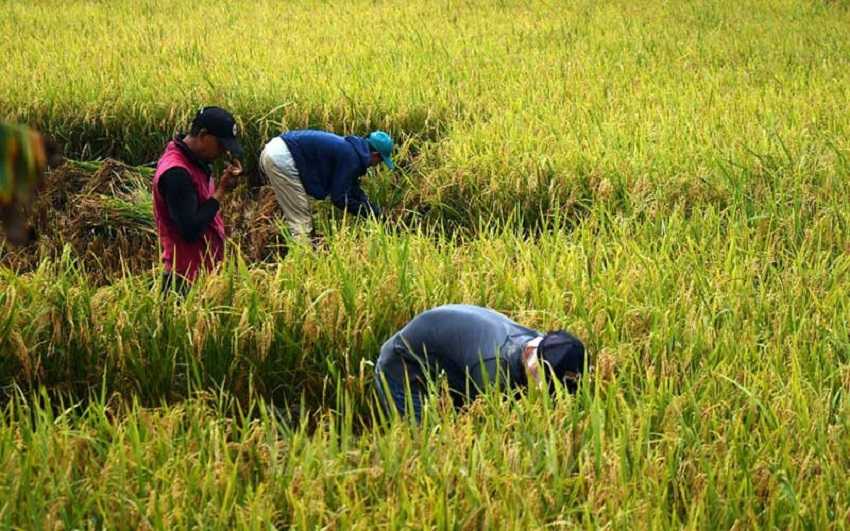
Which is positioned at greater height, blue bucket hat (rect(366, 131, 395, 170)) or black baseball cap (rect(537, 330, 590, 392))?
blue bucket hat (rect(366, 131, 395, 170))

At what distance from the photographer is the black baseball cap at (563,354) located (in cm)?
320

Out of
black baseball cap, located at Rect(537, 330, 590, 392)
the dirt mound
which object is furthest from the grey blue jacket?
the dirt mound

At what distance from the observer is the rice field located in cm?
279

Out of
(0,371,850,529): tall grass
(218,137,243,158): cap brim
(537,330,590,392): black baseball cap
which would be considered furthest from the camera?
(218,137,243,158): cap brim

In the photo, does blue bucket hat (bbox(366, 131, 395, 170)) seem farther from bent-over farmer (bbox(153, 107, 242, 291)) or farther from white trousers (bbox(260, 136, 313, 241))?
bent-over farmer (bbox(153, 107, 242, 291))

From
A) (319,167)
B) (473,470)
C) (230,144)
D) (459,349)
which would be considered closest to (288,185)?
(319,167)

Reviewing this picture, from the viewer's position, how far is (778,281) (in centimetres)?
426

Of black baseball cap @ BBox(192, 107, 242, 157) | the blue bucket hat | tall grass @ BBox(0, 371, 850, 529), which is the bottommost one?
tall grass @ BBox(0, 371, 850, 529)

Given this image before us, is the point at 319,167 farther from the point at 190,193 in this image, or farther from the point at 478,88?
the point at 478,88

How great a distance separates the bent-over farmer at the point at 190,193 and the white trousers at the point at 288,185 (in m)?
0.89

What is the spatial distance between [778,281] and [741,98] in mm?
3007

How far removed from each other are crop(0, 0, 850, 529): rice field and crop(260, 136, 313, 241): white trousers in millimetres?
331

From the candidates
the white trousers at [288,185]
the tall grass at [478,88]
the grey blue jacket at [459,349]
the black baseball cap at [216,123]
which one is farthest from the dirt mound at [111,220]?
the grey blue jacket at [459,349]

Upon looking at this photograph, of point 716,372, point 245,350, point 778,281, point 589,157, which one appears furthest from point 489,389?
point 589,157
